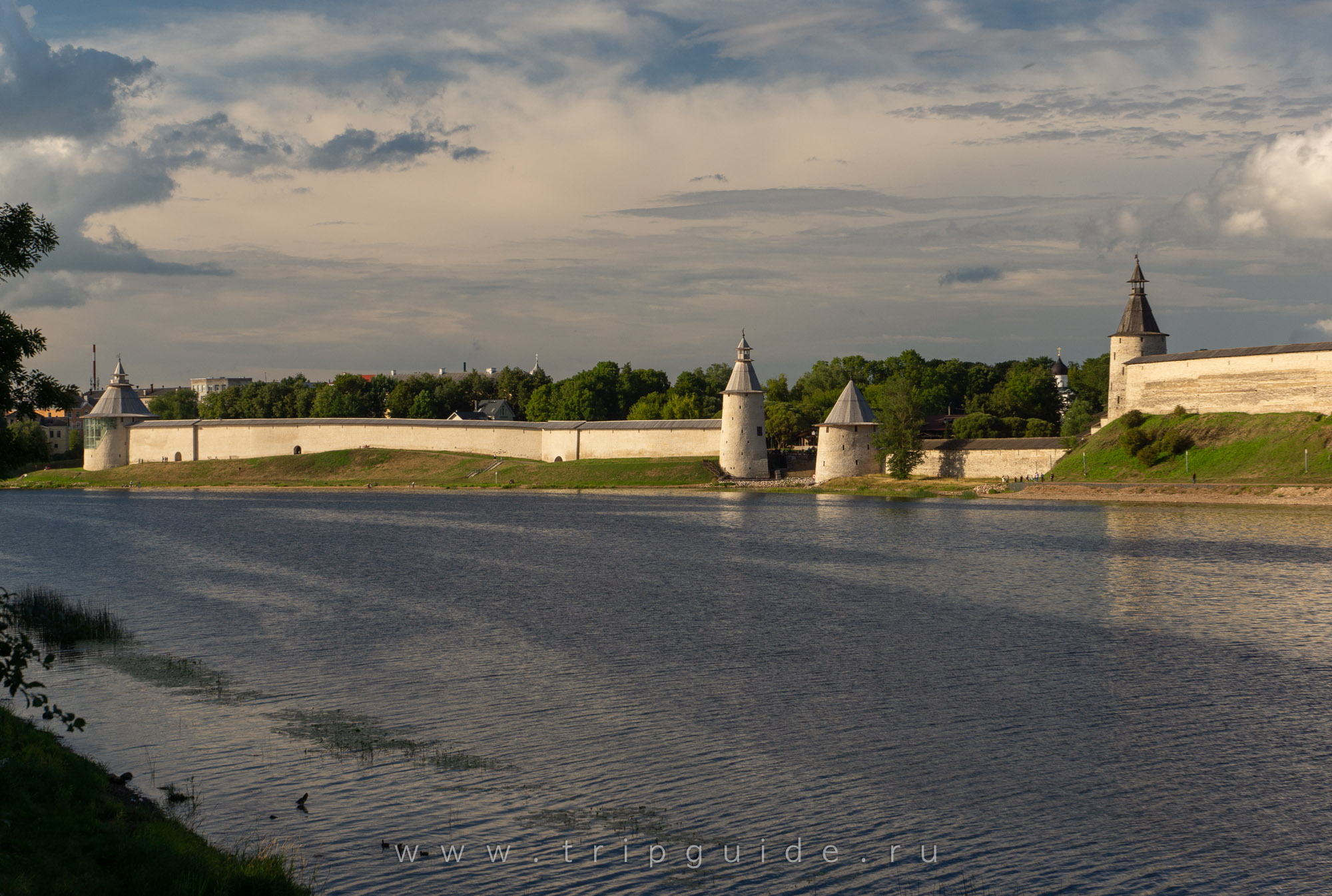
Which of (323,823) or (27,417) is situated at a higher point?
(27,417)

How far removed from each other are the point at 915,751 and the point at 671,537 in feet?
68.0

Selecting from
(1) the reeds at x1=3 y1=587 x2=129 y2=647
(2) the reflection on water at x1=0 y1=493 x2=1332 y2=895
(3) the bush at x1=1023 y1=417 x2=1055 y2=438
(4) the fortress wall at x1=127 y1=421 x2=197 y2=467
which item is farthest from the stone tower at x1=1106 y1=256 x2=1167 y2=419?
(4) the fortress wall at x1=127 y1=421 x2=197 y2=467

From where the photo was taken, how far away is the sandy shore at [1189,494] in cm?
3641

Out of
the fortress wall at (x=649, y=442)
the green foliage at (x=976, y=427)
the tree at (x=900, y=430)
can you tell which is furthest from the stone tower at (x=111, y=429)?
the green foliage at (x=976, y=427)

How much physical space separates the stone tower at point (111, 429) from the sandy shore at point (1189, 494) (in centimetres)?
5254

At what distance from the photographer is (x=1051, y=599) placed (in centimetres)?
1917

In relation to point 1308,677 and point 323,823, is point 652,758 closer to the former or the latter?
point 323,823

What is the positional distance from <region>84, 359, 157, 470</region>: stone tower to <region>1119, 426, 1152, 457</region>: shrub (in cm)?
5702

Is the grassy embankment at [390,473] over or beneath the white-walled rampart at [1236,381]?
beneath

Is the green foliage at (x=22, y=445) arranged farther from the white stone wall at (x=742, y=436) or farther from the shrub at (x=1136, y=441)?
the white stone wall at (x=742, y=436)

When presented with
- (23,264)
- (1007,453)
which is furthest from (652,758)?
(1007,453)

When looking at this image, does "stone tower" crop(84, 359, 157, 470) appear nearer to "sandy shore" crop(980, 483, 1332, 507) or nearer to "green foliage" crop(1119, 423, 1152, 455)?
"sandy shore" crop(980, 483, 1332, 507)

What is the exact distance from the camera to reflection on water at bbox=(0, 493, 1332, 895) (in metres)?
7.77

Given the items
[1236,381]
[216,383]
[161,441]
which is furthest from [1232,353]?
[216,383]
